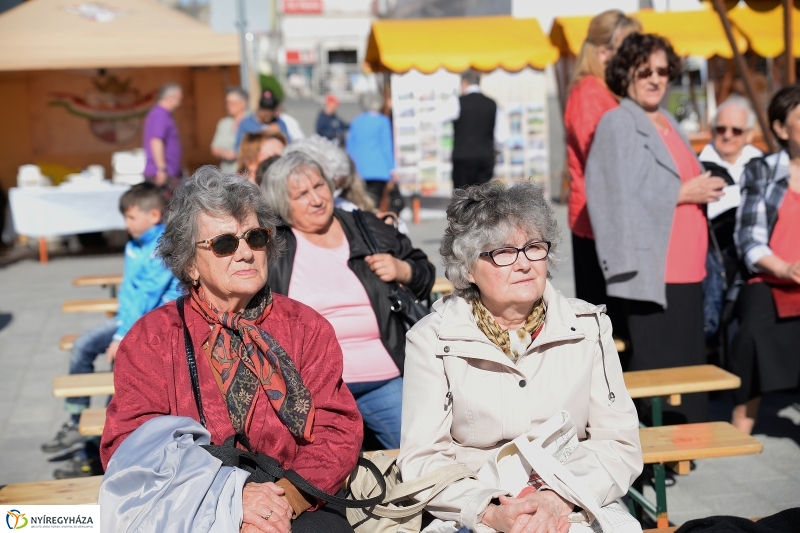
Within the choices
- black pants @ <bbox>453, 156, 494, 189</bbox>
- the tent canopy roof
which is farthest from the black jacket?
the tent canopy roof

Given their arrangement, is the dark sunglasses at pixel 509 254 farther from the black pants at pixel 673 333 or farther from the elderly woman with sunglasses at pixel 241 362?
the black pants at pixel 673 333

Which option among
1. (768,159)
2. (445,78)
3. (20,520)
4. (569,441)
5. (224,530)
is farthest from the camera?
(445,78)

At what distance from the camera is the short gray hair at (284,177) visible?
13.1ft

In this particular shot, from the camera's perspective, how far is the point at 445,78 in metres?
13.6

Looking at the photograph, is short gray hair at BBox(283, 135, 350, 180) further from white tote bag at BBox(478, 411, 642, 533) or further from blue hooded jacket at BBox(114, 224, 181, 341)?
white tote bag at BBox(478, 411, 642, 533)

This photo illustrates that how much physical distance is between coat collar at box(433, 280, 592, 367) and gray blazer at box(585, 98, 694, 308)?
4.33 feet

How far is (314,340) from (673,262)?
2081mm

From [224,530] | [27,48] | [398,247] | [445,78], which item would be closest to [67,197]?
[27,48]

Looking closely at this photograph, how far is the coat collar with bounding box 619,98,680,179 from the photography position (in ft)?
13.4

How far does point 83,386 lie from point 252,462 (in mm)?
1694

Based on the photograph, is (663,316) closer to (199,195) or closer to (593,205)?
(593,205)

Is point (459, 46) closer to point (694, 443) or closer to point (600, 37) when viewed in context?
point (600, 37)

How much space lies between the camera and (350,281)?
12.5ft

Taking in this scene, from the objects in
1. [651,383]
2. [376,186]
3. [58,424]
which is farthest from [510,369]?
[376,186]
